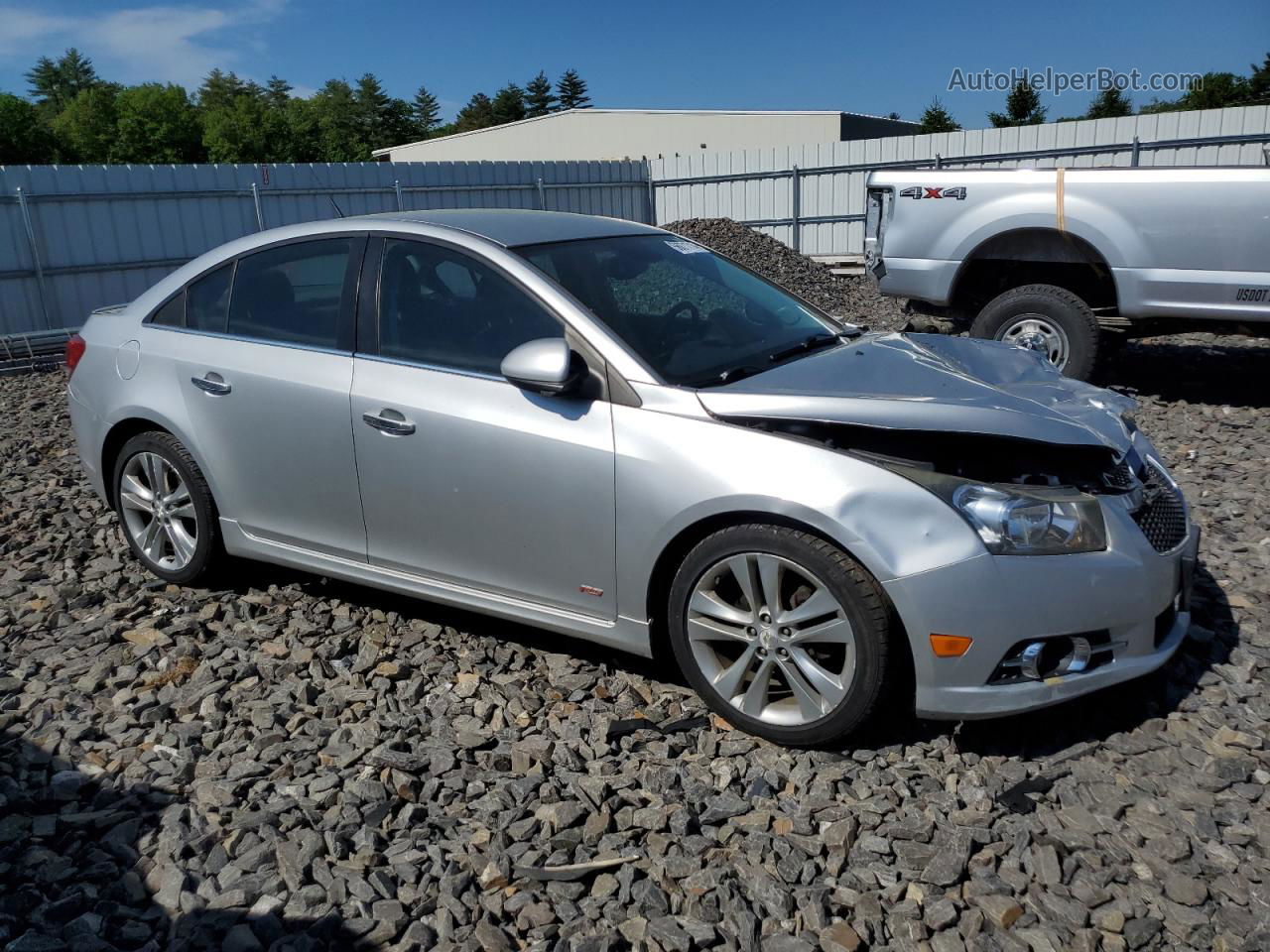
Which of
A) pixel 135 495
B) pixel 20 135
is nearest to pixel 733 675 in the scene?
pixel 135 495

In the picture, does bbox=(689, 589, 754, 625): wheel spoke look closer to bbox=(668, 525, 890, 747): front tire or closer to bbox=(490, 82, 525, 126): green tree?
bbox=(668, 525, 890, 747): front tire

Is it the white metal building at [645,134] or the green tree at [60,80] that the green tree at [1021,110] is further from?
the green tree at [60,80]

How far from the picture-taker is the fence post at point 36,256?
43.7ft

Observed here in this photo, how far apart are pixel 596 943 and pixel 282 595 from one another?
2.70 meters

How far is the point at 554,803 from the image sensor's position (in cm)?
315

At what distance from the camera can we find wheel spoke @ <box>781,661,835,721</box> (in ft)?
10.6

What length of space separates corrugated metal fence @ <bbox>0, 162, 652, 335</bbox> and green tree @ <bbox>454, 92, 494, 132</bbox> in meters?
90.3

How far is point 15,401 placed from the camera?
9344mm

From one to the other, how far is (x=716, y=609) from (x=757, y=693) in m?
0.30

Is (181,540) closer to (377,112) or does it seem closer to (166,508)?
(166,508)

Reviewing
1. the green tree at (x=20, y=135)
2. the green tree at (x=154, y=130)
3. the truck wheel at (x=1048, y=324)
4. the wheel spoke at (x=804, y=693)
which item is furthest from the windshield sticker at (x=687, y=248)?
the green tree at (x=154, y=130)

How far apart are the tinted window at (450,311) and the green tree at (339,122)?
9108 centimetres

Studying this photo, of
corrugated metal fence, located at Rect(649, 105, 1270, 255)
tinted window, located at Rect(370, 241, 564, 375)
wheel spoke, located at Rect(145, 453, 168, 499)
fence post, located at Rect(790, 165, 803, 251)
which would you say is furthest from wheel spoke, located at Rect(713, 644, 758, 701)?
fence post, located at Rect(790, 165, 803, 251)

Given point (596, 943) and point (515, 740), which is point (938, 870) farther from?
point (515, 740)
